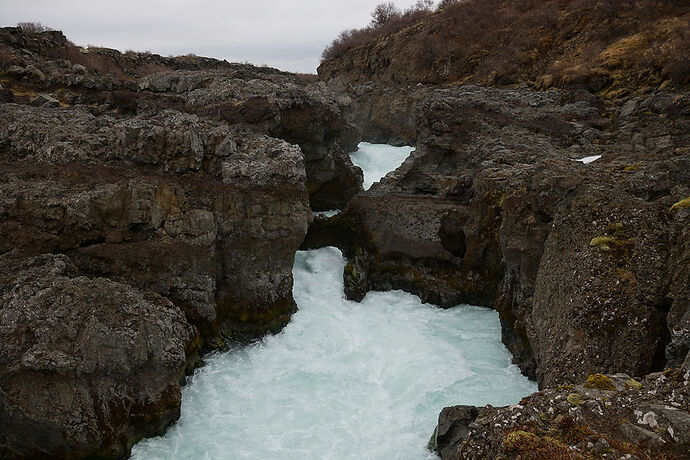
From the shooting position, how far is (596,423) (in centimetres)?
700

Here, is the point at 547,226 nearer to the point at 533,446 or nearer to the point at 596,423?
the point at 596,423

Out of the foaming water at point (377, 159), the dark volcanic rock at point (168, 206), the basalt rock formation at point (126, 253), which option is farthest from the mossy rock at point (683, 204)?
the foaming water at point (377, 159)

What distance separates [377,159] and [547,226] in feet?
92.5

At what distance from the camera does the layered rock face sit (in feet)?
34.1

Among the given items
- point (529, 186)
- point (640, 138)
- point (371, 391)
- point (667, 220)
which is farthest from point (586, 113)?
point (371, 391)

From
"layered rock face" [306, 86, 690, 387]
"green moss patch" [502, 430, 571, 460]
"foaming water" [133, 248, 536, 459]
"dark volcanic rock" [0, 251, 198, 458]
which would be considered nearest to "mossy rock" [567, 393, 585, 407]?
"green moss patch" [502, 430, 571, 460]

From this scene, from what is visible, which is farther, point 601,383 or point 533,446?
point 601,383

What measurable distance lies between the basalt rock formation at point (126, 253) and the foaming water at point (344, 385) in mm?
870

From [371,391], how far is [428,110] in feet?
60.0

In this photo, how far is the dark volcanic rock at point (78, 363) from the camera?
433 inches

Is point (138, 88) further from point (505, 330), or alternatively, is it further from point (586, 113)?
point (586, 113)

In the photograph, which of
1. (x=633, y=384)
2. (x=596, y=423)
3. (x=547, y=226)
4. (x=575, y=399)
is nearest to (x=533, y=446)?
(x=596, y=423)

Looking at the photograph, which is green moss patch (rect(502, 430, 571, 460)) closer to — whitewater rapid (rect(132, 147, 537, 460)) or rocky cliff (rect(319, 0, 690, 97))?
whitewater rapid (rect(132, 147, 537, 460))

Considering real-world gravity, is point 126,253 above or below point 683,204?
below
